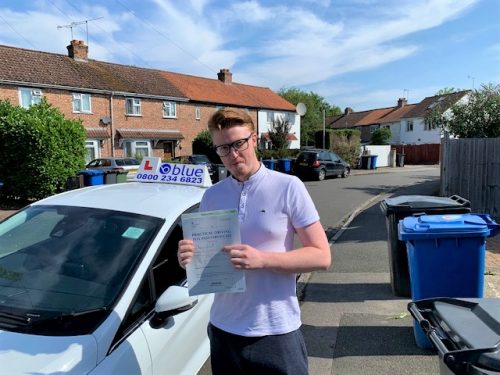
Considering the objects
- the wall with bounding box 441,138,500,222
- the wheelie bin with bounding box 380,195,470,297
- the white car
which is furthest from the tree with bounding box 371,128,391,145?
the white car

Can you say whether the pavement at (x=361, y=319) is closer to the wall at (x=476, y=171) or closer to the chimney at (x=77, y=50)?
the wall at (x=476, y=171)

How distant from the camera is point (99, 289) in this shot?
2.41m

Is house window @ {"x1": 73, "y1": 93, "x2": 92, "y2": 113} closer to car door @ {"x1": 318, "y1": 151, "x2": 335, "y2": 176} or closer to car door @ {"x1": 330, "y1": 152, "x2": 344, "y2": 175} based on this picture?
car door @ {"x1": 318, "y1": 151, "x2": 335, "y2": 176}

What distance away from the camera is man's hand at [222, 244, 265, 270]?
1.73 meters

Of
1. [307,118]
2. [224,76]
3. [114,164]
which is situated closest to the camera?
[114,164]

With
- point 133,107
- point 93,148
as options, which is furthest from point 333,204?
point 133,107

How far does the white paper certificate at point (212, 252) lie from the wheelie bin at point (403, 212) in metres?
3.09

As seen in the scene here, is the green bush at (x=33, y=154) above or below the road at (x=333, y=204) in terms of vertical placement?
above

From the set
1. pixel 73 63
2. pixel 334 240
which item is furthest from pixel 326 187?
pixel 73 63

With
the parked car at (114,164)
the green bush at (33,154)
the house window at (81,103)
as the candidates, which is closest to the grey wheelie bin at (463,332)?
the green bush at (33,154)

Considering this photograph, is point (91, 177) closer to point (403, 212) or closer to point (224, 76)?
point (403, 212)

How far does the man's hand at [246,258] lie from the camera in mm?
1733

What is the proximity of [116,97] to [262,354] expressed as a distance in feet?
97.1

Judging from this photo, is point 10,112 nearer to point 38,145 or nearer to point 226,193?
point 38,145
